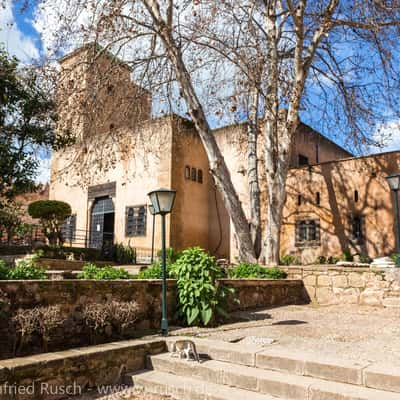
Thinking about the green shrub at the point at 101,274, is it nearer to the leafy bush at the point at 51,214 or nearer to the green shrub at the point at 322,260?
the green shrub at the point at 322,260

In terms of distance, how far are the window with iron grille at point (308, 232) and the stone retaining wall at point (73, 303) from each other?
32.7 ft

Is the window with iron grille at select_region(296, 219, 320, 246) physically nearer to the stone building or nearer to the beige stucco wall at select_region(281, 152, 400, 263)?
the stone building

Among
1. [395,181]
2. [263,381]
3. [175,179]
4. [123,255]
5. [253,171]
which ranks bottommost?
[263,381]

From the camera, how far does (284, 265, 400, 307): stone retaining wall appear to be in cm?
893

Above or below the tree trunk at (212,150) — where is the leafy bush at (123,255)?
below

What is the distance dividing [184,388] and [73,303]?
6.26ft

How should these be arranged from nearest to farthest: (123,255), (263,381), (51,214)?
(263,381)
(51,214)
(123,255)

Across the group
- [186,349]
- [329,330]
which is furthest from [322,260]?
[186,349]

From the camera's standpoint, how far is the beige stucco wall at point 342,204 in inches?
554

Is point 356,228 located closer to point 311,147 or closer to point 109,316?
point 311,147

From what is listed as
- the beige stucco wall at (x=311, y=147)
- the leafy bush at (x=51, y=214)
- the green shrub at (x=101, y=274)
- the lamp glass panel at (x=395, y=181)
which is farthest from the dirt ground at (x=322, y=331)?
the leafy bush at (x=51, y=214)

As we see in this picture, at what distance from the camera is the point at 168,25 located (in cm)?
1036

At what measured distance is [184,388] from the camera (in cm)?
418

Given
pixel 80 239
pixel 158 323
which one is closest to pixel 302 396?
pixel 158 323
